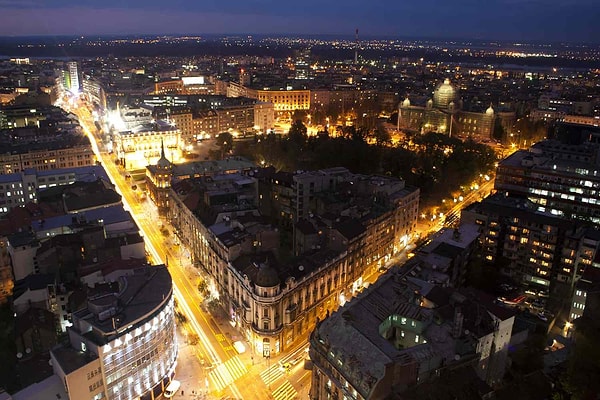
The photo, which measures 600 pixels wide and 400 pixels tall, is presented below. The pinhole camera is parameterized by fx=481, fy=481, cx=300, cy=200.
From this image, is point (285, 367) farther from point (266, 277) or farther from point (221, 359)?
point (266, 277)

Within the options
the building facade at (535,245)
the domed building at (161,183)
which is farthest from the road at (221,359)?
the building facade at (535,245)

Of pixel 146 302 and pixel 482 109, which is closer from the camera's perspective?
pixel 146 302

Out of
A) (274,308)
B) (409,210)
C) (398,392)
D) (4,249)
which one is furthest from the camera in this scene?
(409,210)

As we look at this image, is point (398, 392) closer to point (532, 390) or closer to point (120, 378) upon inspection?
point (532, 390)

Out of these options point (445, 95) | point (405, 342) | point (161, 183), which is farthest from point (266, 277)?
point (445, 95)

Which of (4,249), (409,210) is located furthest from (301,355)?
(4,249)

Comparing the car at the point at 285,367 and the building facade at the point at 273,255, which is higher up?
the building facade at the point at 273,255

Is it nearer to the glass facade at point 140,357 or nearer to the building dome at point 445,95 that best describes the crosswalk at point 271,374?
the glass facade at point 140,357

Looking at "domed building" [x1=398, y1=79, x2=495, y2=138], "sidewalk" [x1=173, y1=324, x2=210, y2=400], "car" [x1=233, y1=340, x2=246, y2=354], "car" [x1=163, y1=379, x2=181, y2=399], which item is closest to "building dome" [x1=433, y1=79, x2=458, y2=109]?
"domed building" [x1=398, y1=79, x2=495, y2=138]
